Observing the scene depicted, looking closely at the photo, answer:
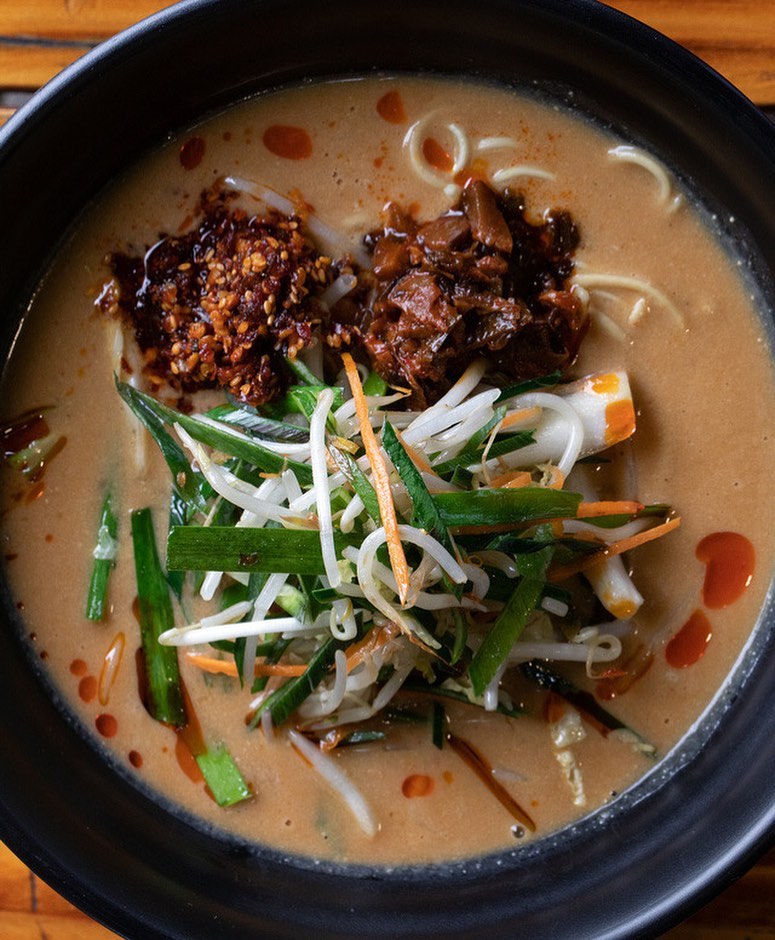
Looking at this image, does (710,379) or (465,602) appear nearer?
(465,602)

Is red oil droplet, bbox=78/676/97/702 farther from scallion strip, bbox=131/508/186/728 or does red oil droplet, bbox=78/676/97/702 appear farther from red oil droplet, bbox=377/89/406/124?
red oil droplet, bbox=377/89/406/124

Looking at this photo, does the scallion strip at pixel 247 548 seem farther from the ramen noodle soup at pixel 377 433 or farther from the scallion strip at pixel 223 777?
the scallion strip at pixel 223 777

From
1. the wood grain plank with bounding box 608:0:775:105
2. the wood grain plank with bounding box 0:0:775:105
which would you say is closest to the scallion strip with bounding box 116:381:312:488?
the wood grain plank with bounding box 0:0:775:105

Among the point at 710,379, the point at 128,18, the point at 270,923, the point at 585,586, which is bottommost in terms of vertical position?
the point at 270,923

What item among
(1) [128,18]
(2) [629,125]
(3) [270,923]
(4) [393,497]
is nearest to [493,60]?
(2) [629,125]

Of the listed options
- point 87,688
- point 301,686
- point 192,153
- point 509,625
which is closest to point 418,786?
point 301,686

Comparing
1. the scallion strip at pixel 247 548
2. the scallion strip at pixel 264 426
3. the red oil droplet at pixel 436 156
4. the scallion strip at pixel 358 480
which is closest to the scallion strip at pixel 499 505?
the scallion strip at pixel 358 480

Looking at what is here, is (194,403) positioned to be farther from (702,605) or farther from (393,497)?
(702,605)
